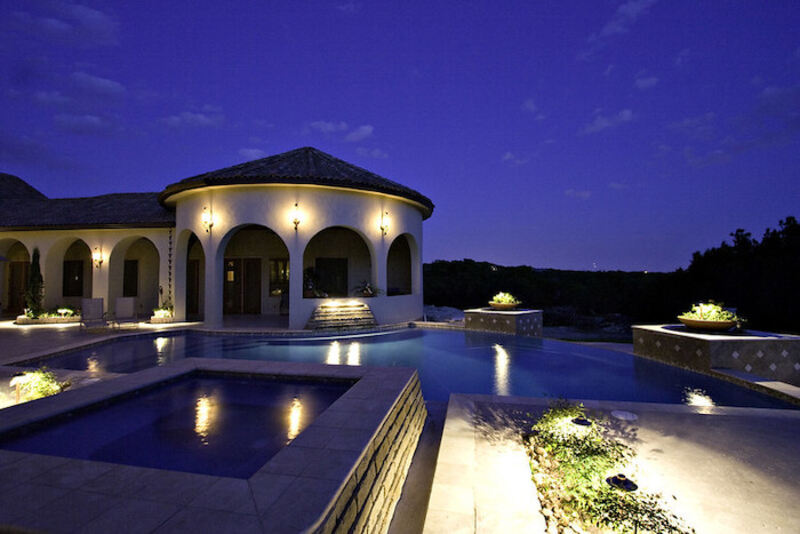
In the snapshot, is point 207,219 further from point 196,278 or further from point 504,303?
point 504,303

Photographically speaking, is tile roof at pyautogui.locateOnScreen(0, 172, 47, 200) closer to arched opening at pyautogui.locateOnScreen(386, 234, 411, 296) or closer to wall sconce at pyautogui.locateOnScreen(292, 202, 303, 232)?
wall sconce at pyautogui.locateOnScreen(292, 202, 303, 232)

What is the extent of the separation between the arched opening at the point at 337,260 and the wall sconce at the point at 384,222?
328 cm

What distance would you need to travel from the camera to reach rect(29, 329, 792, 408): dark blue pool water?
5965mm

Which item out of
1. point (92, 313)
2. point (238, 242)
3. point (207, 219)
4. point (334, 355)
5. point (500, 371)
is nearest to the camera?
point (500, 371)

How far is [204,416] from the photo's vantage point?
4.32m

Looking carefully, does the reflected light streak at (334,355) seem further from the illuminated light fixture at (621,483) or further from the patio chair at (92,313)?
the patio chair at (92,313)

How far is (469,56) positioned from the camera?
30.0 m

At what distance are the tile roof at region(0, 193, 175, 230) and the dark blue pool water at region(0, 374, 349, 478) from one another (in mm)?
12040

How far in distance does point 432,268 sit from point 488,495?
32.7m

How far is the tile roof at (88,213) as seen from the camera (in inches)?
592

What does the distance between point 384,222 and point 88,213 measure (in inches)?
546

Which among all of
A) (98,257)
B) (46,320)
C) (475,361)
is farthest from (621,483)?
(98,257)

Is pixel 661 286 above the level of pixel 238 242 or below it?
below

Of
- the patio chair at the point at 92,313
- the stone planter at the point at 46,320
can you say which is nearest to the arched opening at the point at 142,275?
the stone planter at the point at 46,320
